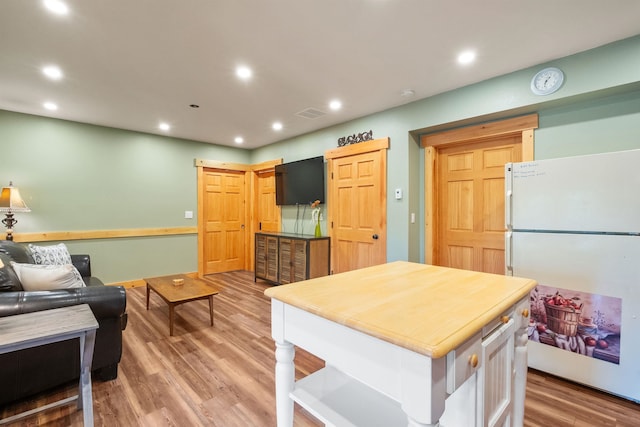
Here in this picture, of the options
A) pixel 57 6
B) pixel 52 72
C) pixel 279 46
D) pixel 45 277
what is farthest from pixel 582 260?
pixel 52 72

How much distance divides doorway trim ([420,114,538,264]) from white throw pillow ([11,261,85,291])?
346 centimetres

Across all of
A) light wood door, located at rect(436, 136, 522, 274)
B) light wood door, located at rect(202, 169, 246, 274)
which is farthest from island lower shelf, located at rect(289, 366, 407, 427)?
light wood door, located at rect(202, 169, 246, 274)

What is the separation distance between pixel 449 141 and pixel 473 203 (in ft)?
2.49

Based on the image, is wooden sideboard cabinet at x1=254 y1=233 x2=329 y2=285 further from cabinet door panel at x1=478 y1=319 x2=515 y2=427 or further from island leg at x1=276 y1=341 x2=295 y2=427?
cabinet door panel at x1=478 y1=319 x2=515 y2=427

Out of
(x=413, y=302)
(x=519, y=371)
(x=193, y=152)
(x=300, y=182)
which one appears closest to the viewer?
(x=413, y=302)

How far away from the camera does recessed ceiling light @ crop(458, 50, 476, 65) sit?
2.43 m

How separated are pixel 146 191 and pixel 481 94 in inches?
196

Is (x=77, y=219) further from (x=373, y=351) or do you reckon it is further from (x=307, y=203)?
(x=373, y=351)

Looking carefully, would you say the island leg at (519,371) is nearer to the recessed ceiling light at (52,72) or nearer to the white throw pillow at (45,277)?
the white throw pillow at (45,277)

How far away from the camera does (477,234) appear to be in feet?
10.8

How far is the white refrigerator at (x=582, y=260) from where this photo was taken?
1937mm

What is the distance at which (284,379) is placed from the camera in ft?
4.15

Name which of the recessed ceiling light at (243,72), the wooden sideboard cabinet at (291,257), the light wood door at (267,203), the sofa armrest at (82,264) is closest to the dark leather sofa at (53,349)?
the sofa armrest at (82,264)

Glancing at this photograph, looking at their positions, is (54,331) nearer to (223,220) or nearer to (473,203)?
(473,203)
